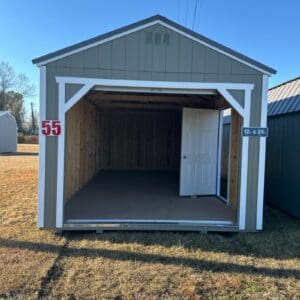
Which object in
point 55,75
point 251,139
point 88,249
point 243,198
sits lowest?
point 88,249

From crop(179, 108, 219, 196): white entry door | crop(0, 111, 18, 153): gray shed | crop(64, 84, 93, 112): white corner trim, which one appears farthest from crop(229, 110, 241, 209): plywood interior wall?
crop(0, 111, 18, 153): gray shed

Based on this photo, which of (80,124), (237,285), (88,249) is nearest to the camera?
(237,285)

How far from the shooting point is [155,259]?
460 cm

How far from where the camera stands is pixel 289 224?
6.55m

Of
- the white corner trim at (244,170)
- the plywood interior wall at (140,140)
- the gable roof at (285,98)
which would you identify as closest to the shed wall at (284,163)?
the gable roof at (285,98)

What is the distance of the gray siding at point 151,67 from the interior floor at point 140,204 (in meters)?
0.97

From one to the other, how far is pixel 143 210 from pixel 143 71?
272 cm

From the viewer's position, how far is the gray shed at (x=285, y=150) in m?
7.24

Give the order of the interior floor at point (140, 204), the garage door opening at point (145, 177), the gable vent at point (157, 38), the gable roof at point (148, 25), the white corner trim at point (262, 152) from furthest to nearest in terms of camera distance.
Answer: the garage door opening at point (145, 177), the interior floor at point (140, 204), the white corner trim at point (262, 152), the gable vent at point (157, 38), the gable roof at point (148, 25)

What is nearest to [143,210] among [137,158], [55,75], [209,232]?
[209,232]

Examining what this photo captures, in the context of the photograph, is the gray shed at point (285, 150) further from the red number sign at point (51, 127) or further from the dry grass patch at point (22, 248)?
the dry grass patch at point (22, 248)

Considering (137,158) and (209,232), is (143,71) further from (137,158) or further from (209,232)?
(137,158)

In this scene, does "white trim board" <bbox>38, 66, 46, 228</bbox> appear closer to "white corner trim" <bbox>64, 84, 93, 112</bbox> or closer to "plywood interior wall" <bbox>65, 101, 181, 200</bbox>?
"white corner trim" <bbox>64, 84, 93, 112</bbox>

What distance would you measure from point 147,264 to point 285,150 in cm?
463
